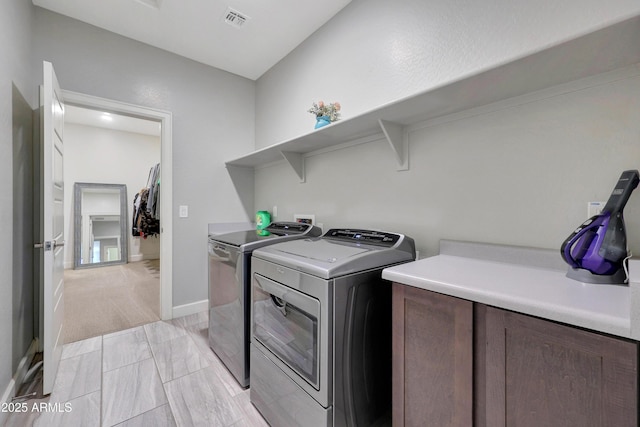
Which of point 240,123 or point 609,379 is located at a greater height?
point 240,123

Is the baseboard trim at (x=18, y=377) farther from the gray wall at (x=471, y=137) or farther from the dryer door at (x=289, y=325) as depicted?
the gray wall at (x=471, y=137)

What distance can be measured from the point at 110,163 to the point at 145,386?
480 centimetres

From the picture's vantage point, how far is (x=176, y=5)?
6.67 ft

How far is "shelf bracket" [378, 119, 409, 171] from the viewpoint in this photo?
157 cm

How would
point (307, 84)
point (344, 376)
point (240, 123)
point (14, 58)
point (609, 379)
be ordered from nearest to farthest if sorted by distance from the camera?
1. point (609, 379)
2. point (344, 376)
3. point (14, 58)
4. point (307, 84)
5. point (240, 123)

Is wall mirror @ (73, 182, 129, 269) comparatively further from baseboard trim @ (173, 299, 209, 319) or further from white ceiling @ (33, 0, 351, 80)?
white ceiling @ (33, 0, 351, 80)

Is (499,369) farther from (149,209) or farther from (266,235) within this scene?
(149,209)

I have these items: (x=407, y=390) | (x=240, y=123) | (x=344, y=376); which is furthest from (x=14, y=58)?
(x=407, y=390)

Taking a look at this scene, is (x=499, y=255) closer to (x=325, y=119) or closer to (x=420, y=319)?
(x=420, y=319)

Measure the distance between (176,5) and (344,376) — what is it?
9.15 ft

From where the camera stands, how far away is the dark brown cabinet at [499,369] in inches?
23.9

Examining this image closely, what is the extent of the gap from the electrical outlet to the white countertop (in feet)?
0.85

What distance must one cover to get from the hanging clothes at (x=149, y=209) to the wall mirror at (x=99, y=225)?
1.09ft

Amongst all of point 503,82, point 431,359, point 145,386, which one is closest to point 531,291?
point 431,359
